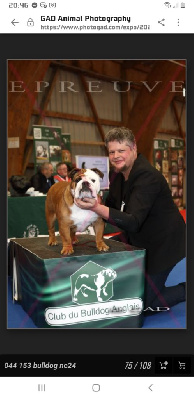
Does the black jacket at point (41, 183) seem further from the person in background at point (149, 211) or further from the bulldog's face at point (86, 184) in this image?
the bulldog's face at point (86, 184)

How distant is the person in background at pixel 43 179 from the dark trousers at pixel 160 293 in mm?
3063

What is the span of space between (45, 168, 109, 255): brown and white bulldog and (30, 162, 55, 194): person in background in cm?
314

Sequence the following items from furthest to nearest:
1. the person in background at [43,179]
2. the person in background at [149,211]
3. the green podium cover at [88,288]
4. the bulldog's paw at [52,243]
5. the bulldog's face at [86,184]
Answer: the person in background at [43,179], the bulldog's paw at [52,243], the person in background at [149,211], the green podium cover at [88,288], the bulldog's face at [86,184]

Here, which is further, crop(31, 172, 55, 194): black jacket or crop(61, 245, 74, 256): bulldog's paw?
crop(31, 172, 55, 194): black jacket

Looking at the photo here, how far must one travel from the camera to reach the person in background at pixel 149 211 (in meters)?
1.95

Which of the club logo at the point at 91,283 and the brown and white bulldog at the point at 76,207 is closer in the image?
the brown and white bulldog at the point at 76,207

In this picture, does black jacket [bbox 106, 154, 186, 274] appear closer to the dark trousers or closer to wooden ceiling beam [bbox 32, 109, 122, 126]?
the dark trousers

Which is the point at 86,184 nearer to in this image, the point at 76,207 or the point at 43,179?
the point at 76,207

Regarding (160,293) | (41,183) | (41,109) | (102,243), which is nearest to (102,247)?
(102,243)

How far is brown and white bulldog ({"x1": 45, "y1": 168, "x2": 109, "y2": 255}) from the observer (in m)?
1.57

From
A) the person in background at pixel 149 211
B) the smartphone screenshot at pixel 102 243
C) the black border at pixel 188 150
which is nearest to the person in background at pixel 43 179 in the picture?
the smartphone screenshot at pixel 102 243

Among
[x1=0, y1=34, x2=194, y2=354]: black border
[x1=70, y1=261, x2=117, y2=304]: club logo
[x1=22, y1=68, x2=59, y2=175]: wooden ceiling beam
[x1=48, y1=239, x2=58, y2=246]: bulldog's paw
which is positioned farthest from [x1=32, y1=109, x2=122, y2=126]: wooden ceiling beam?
[x1=0, y1=34, x2=194, y2=354]: black border

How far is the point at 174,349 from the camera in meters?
1.27
